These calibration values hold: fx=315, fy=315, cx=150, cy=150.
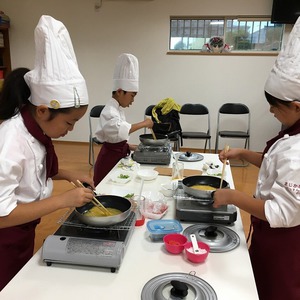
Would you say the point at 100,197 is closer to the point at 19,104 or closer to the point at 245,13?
the point at 19,104

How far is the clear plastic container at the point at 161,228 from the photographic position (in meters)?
1.14

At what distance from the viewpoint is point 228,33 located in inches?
173

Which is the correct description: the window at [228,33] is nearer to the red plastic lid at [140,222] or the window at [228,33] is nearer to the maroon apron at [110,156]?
the maroon apron at [110,156]

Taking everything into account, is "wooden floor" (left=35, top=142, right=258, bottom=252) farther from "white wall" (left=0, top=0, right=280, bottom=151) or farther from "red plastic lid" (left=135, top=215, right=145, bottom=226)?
"red plastic lid" (left=135, top=215, right=145, bottom=226)

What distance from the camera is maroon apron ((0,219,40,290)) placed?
3.61 ft

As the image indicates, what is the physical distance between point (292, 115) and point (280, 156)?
0.16 metres

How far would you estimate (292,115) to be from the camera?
42.9 inches

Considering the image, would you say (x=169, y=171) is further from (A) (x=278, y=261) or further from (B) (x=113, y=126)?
(A) (x=278, y=261)

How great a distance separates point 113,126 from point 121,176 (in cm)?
51

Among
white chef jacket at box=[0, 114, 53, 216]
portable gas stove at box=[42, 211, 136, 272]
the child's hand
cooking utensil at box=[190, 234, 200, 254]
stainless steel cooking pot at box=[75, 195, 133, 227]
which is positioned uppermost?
white chef jacket at box=[0, 114, 53, 216]

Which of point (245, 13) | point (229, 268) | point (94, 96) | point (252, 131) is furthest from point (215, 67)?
point (229, 268)

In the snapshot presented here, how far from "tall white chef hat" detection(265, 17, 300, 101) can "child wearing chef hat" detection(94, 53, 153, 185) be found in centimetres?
123

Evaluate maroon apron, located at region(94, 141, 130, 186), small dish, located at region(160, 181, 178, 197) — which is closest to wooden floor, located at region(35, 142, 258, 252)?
maroon apron, located at region(94, 141, 130, 186)

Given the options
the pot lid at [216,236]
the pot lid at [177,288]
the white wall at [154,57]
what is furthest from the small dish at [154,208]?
the white wall at [154,57]
